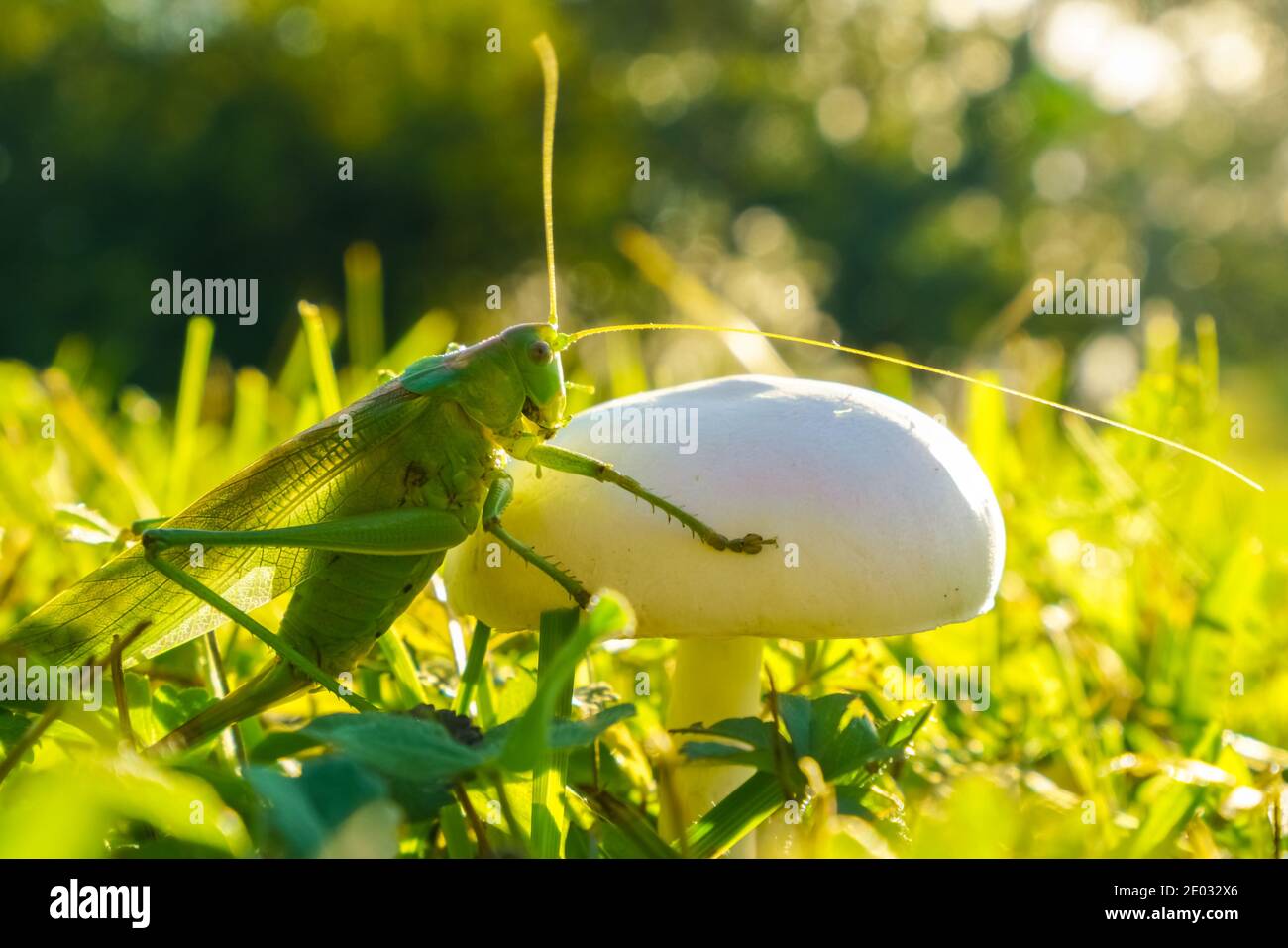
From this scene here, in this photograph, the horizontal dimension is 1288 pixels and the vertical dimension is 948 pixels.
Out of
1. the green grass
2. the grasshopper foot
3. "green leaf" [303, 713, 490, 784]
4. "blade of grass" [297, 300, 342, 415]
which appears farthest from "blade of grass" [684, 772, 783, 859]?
"blade of grass" [297, 300, 342, 415]

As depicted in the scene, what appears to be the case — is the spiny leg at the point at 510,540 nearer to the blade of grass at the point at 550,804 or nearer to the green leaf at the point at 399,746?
the blade of grass at the point at 550,804

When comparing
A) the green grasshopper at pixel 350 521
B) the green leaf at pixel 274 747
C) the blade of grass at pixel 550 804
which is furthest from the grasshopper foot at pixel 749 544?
the green leaf at pixel 274 747

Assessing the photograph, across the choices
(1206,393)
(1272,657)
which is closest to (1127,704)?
(1272,657)

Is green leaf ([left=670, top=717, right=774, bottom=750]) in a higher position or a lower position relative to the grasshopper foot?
lower

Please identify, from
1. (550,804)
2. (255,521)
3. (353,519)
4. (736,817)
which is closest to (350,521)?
(353,519)

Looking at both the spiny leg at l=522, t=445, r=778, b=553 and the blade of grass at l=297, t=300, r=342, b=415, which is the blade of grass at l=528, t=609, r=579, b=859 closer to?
the spiny leg at l=522, t=445, r=778, b=553
